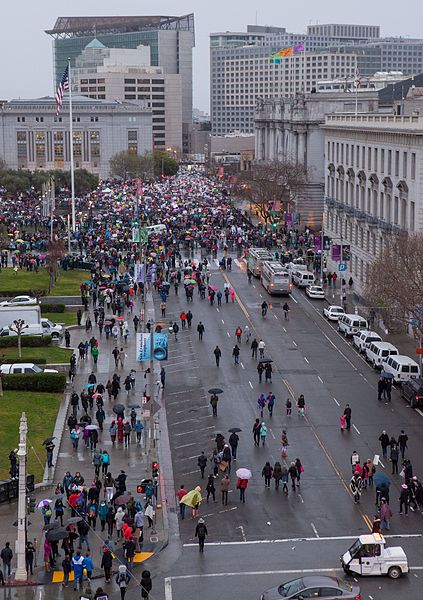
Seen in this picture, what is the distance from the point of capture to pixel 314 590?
27.6 metres

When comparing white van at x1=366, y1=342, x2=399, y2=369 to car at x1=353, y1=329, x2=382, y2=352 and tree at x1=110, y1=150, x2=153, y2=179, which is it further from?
tree at x1=110, y1=150, x2=153, y2=179

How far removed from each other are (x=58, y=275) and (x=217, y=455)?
1803 inches

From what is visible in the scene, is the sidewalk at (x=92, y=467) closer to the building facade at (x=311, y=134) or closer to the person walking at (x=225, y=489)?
the person walking at (x=225, y=489)

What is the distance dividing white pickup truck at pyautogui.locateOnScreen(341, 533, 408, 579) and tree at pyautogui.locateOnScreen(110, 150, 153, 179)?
527 feet

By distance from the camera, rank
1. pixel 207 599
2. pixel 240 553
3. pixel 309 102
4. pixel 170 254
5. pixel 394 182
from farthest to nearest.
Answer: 1. pixel 309 102
2. pixel 170 254
3. pixel 394 182
4. pixel 240 553
5. pixel 207 599

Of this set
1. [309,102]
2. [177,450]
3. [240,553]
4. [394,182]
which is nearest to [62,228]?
[309,102]

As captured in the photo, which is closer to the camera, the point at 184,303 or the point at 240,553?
the point at 240,553

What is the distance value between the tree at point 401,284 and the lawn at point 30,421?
55.9 ft

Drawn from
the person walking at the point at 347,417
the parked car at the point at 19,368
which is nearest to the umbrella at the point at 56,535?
the person walking at the point at 347,417

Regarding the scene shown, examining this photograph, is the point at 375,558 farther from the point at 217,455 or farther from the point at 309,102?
the point at 309,102

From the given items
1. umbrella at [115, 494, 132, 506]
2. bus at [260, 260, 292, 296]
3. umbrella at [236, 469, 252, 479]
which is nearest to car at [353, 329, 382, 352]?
bus at [260, 260, 292, 296]

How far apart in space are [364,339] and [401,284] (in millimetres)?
5402

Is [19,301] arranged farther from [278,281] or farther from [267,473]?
[267,473]

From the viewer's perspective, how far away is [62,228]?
11462 cm
